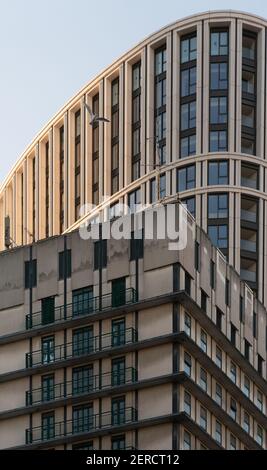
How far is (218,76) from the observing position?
194375 millimetres

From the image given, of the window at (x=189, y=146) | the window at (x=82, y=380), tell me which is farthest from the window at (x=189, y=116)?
the window at (x=82, y=380)

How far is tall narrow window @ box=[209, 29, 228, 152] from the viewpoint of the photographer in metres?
194

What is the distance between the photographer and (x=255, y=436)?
145 m

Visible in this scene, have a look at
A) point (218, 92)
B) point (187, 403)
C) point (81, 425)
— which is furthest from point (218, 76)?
point (81, 425)

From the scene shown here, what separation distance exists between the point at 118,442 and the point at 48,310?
11699 millimetres

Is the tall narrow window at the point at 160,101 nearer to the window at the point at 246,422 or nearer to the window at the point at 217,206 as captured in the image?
the window at the point at 217,206

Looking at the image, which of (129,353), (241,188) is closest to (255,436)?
(129,353)

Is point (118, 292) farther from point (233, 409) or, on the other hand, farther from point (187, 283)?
point (233, 409)

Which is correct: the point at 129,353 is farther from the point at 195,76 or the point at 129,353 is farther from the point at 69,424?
the point at 195,76

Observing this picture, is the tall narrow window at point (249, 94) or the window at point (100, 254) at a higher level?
the tall narrow window at point (249, 94)

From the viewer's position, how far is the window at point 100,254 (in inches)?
5295

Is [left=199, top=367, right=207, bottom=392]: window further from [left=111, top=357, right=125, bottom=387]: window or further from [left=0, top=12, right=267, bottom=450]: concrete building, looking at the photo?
[left=111, top=357, right=125, bottom=387]: window

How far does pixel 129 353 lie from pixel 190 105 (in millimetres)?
65229

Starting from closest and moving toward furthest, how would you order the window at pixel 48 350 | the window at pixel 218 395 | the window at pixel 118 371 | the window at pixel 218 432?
the window at pixel 118 371 → the window at pixel 48 350 → the window at pixel 218 432 → the window at pixel 218 395
